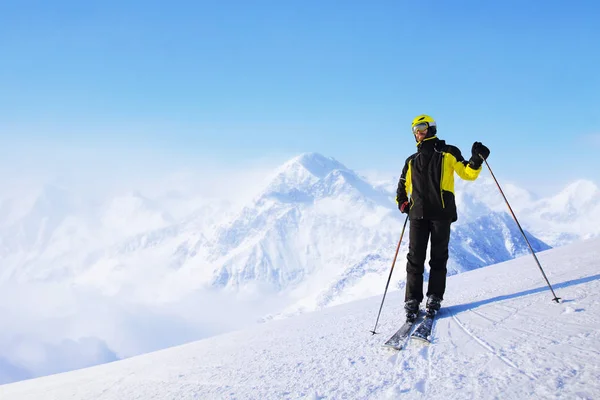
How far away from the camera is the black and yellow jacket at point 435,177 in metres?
5.91

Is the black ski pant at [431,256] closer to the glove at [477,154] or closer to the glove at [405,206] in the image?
the glove at [405,206]

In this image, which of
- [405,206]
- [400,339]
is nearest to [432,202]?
[405,206]

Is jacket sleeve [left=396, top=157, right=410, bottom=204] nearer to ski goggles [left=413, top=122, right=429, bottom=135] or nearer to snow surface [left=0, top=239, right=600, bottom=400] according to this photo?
ski goggles [left=413, top=122, right=429, bottom=135]

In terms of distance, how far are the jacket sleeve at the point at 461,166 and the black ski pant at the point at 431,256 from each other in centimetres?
76

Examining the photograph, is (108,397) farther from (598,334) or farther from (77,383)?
(598,334)

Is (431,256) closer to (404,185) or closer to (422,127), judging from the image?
(404,185)

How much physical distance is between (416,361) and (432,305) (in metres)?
1.98

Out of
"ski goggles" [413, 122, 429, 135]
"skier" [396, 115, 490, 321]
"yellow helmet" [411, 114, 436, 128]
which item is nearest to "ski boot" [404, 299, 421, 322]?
"skier" [396, 115, 490, 321]

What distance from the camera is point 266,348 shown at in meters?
6.04

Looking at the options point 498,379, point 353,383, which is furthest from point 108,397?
point 498,379

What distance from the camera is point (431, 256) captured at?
6.35 metres

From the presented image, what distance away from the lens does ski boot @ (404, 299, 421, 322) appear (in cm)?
554

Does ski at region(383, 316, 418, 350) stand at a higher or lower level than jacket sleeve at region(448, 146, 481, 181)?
lower

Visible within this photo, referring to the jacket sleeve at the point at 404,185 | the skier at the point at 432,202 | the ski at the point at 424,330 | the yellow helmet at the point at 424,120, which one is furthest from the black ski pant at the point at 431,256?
the yellow helmet at the point at 424,120
